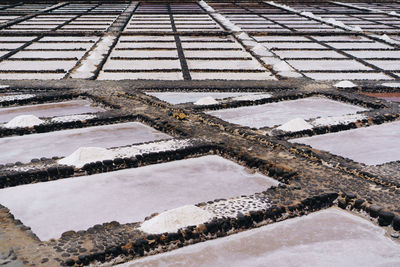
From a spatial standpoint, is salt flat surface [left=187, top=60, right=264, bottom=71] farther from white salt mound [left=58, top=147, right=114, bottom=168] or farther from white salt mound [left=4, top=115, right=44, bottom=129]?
white salt mound [left=58, top=147, right=114, bottom=168]

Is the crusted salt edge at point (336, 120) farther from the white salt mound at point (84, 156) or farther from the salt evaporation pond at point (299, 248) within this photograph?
the white salt mound at point (84, 156)

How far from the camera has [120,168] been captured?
6.63ft

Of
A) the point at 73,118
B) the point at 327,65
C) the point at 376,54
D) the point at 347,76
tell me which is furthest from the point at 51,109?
the point at 376,54

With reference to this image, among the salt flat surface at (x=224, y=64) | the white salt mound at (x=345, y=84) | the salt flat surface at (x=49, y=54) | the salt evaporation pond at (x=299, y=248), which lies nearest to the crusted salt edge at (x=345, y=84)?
the white salt mound at (x=345, y=84)

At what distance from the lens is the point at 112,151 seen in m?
2.08

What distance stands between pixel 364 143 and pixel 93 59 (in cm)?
302

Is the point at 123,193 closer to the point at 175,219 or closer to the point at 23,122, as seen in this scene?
the point at 175,219

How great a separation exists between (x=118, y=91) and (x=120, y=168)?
1428mm

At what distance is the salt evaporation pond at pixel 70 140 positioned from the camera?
2.23 metres

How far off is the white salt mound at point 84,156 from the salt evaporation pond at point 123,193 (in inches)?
2.8

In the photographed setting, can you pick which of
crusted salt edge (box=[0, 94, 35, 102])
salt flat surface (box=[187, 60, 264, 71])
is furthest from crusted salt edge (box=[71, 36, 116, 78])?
salt flat surface (box=[187, 60, 264, 71])

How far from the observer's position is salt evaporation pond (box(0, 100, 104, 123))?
2967mm

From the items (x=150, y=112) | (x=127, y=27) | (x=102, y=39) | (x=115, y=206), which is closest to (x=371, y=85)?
(x=150, y=112)

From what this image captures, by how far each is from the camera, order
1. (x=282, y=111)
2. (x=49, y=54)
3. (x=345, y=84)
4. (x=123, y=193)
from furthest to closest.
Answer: (x=49, y=54) → (x=345, y=84) → (x=282, y=111) → (x=123, y=193)
